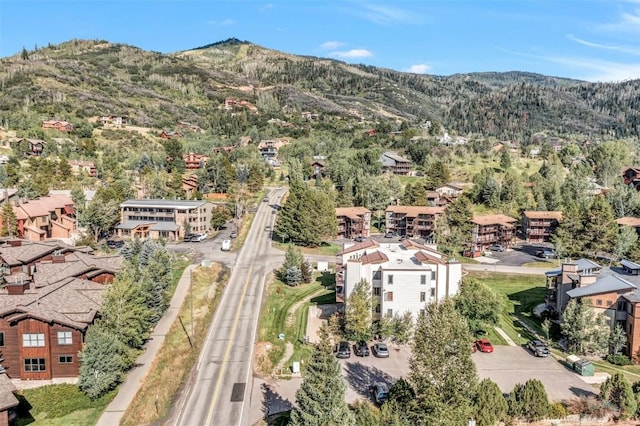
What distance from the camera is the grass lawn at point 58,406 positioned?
3931cm

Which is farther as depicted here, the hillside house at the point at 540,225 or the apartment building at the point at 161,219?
the hillside house at the point at 540,225

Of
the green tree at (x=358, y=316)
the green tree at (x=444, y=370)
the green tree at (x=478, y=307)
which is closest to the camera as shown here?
the green tree at (x=444, y=370)

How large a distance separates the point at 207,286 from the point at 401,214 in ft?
172

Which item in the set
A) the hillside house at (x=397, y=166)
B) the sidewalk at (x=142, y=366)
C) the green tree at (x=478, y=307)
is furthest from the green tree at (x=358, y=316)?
the hillside house at (x=397, y=166)

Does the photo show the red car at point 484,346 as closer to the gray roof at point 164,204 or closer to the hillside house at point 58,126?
the gray roof at point 164,204

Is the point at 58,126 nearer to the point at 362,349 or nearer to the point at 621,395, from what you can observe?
the point at 362,349

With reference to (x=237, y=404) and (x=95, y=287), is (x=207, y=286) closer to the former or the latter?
(x=95, y=287)

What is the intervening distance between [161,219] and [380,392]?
72.3 meters

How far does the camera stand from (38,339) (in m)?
44.8

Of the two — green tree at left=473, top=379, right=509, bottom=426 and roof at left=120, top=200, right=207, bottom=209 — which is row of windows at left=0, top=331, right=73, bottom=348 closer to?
green tree at left=473, top=379, right=509, bottom=426

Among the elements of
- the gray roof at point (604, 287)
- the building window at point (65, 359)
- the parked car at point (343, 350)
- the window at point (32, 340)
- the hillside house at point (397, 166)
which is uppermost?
the hillside house at point (397, 166)

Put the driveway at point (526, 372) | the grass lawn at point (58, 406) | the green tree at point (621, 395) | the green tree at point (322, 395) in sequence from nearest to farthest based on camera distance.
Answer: the green tree at point (322, 395) < the grass lawn at point (58, 406) < the green tree at point (621, 395) < the driveway at point (526, 372)

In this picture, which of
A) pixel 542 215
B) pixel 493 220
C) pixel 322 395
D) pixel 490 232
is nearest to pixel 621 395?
pixel 322 395

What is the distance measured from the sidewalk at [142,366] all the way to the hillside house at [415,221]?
53430 millimetres
